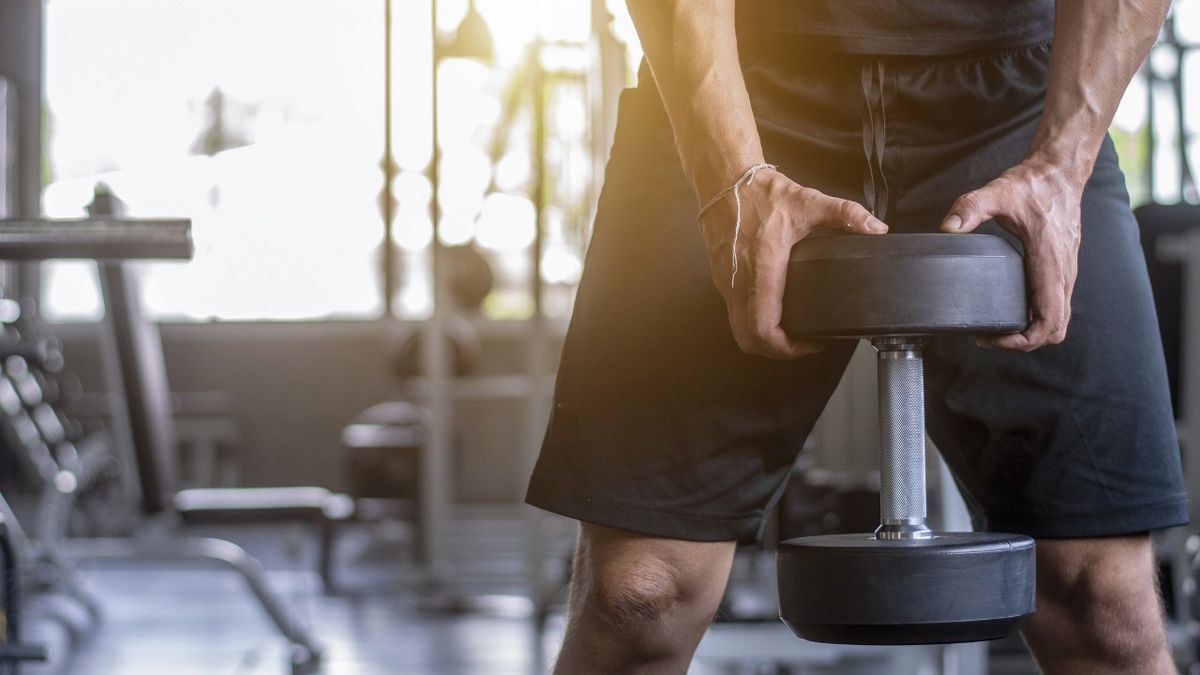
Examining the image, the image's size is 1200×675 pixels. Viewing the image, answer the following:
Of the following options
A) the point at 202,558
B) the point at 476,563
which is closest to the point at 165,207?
the point at 476,563

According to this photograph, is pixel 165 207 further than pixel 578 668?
Yes

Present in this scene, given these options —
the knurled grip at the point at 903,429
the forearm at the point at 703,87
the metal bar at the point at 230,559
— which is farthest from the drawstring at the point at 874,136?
the metal bar at the point at 230,559

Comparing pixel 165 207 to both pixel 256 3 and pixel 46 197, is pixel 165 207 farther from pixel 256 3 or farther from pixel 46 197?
pixel 256 3

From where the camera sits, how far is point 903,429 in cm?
73

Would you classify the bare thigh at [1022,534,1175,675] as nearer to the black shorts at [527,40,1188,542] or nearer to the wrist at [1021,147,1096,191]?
the black shorts at [527,40,1188,542]

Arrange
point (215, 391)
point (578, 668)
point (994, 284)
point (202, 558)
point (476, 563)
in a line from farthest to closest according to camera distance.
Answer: point (215, 391) → point (476, 563) → point (202, 558) → point (578, 668) → point (994, 284)

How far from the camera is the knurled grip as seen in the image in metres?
0.73

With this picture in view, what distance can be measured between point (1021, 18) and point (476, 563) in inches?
162

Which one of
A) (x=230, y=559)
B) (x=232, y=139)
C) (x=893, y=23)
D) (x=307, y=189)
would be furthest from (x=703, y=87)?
(x=232, y=139)

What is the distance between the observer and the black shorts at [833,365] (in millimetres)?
896

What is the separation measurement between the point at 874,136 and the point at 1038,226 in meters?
0.18

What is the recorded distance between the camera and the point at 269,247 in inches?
269

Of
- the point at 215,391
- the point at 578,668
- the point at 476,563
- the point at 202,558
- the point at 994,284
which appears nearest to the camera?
the point at 994,284

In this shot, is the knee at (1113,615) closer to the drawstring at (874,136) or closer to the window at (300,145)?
the drawstring at (874,136)
